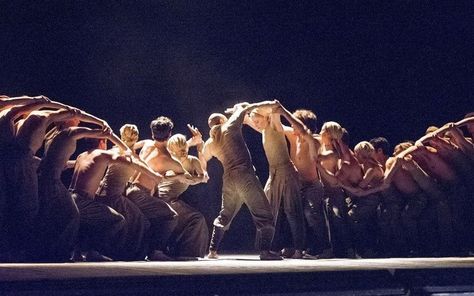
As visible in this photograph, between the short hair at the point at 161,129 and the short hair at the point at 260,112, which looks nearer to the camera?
the short hair at the point at 161,129

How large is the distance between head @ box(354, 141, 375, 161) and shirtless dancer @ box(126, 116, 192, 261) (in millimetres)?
2024

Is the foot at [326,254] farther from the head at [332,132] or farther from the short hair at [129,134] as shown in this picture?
the short hair at [129,134]

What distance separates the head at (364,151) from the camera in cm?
695

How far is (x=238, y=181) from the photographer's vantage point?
6.29 meters

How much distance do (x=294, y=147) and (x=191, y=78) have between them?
2.91 metres

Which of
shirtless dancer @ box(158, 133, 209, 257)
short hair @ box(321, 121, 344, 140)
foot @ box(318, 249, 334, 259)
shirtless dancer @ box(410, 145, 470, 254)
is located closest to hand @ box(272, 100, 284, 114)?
short hair @ box(321, 121, 344, 140)

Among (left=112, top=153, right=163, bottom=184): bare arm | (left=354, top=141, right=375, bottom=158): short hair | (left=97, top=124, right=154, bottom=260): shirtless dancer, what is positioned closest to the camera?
(left=112, top=153, right=163, bottom=184): bare arm

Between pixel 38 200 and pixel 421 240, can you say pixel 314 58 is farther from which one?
pixel 38 200

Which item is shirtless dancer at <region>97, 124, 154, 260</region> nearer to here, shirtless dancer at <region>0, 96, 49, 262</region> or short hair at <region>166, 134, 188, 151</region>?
short hair at <region>166, 134, 188, 151</region>

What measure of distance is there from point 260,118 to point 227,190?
83 cm

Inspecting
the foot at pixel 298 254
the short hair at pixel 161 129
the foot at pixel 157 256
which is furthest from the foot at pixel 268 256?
the short hair at pixel 161 129

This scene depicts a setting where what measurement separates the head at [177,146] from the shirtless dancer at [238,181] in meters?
0.24

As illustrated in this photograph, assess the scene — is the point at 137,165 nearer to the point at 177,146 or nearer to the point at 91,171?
the point at 91,171

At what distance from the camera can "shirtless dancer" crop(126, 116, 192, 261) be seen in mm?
6117
